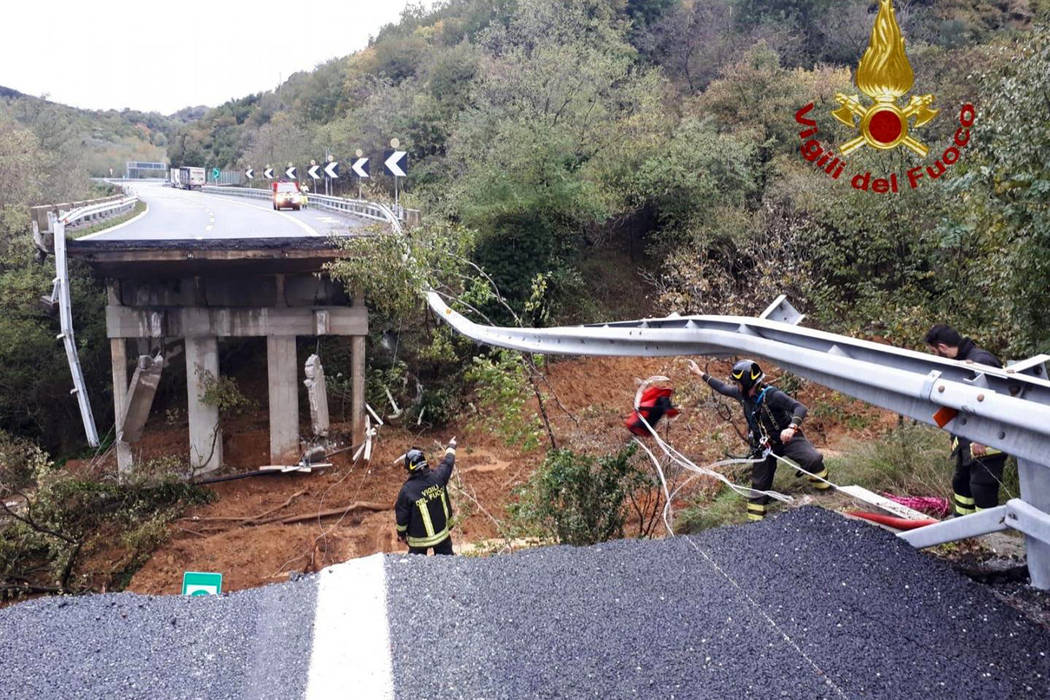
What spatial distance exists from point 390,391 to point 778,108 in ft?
53.4

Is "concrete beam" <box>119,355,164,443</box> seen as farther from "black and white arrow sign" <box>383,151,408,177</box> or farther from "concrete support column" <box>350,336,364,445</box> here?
"black and white arrow sign" <box>383,151,408,177</box>

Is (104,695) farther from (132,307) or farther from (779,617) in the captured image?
(132,307)

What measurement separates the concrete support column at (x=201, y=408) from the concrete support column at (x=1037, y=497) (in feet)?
61.5

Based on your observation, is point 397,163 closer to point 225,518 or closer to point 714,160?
point 225,518

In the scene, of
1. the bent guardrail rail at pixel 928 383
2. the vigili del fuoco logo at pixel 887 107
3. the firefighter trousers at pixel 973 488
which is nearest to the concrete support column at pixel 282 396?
the vigili del fuoco logo at pixel 887 107

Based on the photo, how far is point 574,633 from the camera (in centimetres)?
379

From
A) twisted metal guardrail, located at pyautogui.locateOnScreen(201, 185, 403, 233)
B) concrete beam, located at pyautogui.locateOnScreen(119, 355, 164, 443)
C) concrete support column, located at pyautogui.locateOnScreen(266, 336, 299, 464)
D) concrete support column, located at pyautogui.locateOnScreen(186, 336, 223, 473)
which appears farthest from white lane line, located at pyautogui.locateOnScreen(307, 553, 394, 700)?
concrete beam, located at pyautogui.locateOnScreen(119, 355, 164, 443)

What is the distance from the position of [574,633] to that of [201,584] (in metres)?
2.64

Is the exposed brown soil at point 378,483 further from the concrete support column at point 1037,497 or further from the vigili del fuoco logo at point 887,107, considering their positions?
the concrete support column at point 1037,497

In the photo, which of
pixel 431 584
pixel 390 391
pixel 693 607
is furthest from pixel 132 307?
pixel 693 607

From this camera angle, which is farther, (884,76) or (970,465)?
(884,76)

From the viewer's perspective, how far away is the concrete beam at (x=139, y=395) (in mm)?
19188

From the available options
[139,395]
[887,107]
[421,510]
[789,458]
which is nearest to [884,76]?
[887,107]

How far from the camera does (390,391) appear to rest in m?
20.8
